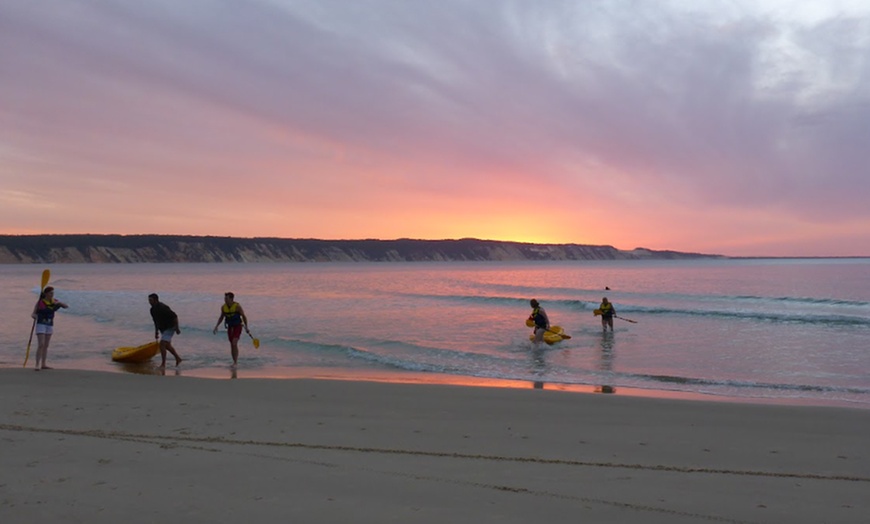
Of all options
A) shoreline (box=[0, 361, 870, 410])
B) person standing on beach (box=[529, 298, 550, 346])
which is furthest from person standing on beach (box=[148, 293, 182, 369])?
person standing on beach (box=[529, 298, 550, 346])

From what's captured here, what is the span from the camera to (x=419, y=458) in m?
5.88

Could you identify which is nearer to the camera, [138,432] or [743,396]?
[138,432]

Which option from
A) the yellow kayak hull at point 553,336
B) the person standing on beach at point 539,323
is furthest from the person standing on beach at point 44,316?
the yellow kayak hull at point 553,336

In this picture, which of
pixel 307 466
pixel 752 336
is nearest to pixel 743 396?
pixel 307 466

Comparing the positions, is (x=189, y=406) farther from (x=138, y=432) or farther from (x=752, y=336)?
(x=752, y=336)

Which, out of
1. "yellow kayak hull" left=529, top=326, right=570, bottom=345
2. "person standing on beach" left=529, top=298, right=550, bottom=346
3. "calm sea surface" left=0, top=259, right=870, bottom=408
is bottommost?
"calm sea surface" left=0, top=259, right=870, bottom=408

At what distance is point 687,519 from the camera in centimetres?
438

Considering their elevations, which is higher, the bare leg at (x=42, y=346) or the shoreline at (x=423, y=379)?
the bare leg at (x=42, y=346)

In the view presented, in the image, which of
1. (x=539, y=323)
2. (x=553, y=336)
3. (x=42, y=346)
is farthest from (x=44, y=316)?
(x=553, y=336)

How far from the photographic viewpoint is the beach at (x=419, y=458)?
4.50 meters

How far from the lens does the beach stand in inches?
177

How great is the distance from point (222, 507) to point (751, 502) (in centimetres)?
390

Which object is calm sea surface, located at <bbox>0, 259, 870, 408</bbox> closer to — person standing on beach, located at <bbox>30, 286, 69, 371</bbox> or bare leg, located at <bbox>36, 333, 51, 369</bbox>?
bare leg, located at <bbox>36, 333, 51, 369</bbox>

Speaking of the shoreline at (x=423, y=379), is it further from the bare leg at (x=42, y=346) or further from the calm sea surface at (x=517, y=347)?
the bare leg at (x=42, y=346)
